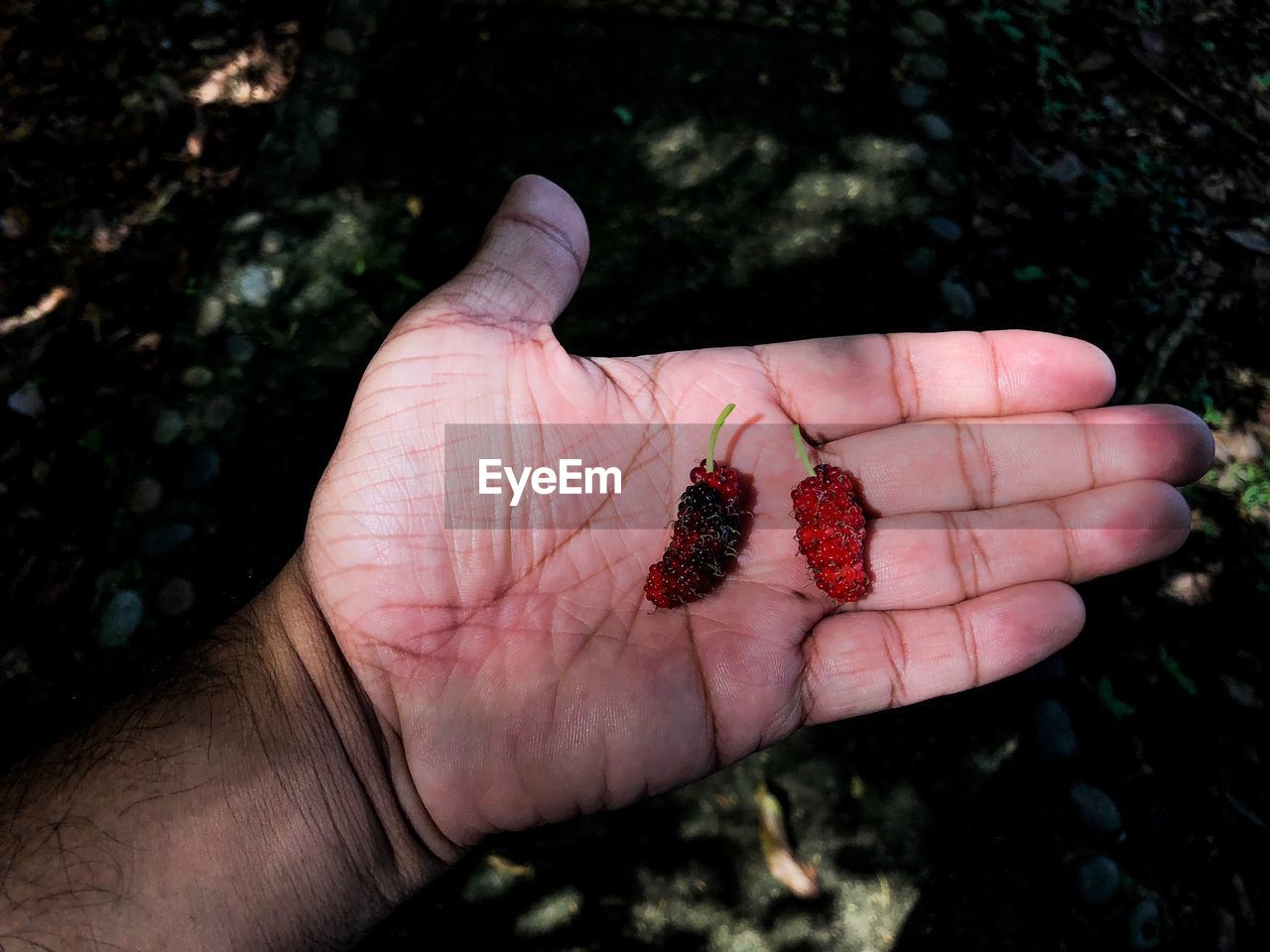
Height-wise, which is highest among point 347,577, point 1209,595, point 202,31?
point 202,31

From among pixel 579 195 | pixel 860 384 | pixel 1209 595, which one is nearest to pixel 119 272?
pixel 579 195

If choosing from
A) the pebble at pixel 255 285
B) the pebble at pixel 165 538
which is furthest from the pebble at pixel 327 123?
the pebble at pixel 165 538

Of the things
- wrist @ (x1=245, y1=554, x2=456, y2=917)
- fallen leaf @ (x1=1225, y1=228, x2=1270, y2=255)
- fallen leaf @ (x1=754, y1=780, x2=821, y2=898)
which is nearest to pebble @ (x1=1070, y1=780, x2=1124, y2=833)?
fallen leaf @ (x1=754, y1=780, x2=821, y2=898)

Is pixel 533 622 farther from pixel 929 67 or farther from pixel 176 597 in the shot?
pixel 929 67

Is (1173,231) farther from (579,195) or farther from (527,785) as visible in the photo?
(527,785)

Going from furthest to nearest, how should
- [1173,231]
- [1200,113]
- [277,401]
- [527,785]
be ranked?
[1200,113] → [1173,231] → [277,401] → [527,785]
